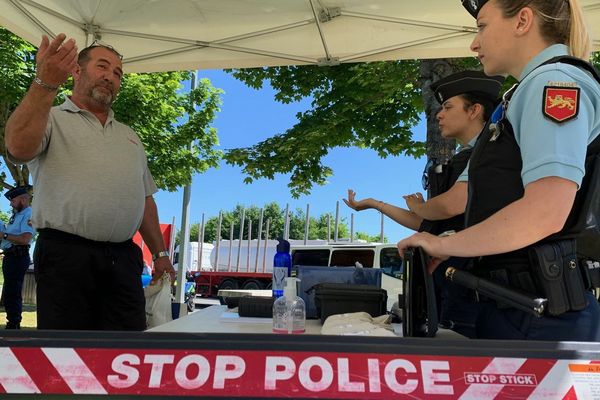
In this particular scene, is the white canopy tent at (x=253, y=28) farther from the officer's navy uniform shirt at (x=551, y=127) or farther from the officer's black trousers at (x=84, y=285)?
the officer's navy uniform shirt at (x=551, y=127)

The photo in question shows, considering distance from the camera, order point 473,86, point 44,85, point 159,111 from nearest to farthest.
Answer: point 44,85 < point 473,86 < point 159,111

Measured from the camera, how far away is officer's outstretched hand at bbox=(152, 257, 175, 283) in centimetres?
268

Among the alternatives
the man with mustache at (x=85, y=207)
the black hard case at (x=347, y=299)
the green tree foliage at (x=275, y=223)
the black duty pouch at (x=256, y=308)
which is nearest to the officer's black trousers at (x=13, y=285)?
the man with mustache at (x=85, y=207)

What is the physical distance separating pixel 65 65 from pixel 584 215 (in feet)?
5.28

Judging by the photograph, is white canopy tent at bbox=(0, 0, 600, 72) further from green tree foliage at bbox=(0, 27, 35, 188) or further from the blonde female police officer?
green tree foliage at bbox=(0, 27, 35, 188)

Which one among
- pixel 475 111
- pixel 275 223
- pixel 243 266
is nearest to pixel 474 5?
pixel 475 111

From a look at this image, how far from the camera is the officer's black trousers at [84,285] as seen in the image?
2182 mm

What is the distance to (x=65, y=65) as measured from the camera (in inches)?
64.7

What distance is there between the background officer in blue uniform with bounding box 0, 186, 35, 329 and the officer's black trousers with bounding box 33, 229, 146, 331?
17.3 ft

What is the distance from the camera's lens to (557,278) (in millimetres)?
1097

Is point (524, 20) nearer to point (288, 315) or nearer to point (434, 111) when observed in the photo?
point (288, 315)

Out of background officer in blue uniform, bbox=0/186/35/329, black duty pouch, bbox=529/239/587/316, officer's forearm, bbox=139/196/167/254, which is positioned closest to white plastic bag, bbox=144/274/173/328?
officer's forearm, bbox=139/196/167/254

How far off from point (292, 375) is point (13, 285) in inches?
296

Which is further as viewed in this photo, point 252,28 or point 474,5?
point 252,28
